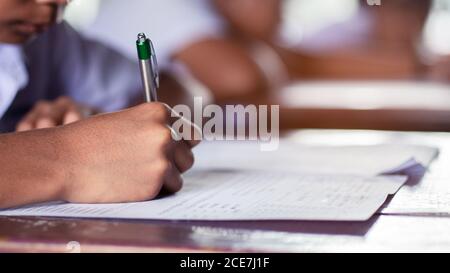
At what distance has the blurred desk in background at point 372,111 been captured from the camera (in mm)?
1609

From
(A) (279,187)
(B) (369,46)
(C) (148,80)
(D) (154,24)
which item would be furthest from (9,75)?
(B) (369,46)

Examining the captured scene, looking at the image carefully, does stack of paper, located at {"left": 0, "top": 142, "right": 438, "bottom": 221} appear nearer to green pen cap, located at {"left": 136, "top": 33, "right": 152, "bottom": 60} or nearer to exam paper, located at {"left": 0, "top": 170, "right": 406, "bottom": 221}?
exam paper, located at {"left": 0, "top": 170, "right": 406, "bottom": 221}

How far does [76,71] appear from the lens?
1250mm

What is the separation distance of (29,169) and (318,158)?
1.28 ft

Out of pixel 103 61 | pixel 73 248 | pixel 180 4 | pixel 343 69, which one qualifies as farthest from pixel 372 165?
pixel 343 69

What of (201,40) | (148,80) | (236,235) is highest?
(201,40)

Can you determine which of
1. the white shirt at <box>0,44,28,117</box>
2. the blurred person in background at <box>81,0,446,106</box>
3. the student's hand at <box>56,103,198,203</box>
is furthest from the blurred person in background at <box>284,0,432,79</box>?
the student's hand at <box>56,103,198,203</box>

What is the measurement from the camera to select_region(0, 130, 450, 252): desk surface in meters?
0.45

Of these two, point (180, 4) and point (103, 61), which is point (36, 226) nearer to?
point (103, 61)

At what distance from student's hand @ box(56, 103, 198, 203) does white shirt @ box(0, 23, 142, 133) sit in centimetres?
53

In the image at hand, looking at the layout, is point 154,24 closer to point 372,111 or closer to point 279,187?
point 372,111

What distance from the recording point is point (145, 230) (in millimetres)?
487

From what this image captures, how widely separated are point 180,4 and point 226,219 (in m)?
1.49

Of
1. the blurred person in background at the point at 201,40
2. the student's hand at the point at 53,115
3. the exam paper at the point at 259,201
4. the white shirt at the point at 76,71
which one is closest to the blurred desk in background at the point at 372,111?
the blurred person in background at the point at 201,40
